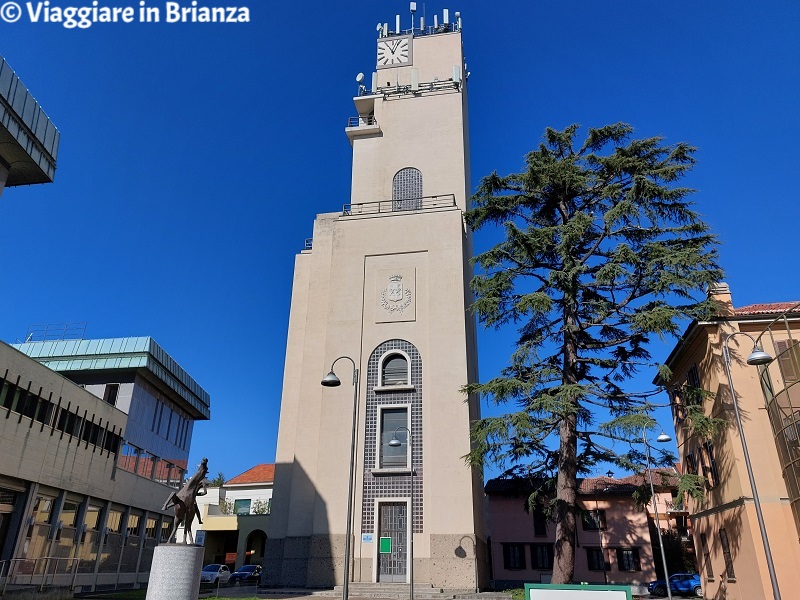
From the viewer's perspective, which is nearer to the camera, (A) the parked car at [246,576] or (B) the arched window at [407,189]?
(B) the arched window at [407,189]

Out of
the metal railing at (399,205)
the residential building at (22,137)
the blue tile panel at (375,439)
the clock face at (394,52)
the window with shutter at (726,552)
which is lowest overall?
the window with shutter at (726,552)

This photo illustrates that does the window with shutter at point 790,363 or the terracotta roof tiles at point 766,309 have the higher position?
the terracotta roof tiles at point 766,309

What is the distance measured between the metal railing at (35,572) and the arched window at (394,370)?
45.1 ft

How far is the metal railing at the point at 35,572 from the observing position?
738 inches

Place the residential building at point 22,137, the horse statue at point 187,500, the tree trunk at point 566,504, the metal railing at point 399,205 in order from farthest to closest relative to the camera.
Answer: the metal railing at point 399,205 < the residential building at point 22,137 < the tree trunk at point 566,504 < the horse statue at point 187,500

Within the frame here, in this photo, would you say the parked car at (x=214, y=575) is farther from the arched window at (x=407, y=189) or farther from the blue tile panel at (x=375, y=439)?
the arched window at (x=407, y=189)

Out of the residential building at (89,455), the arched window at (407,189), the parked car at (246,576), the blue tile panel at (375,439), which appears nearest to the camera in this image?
the residential building at (89,455)

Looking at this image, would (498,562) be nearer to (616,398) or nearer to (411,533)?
(411,533)

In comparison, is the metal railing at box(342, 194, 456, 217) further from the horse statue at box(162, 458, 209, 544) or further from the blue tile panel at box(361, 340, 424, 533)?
the horse statue at box(162, 458, 209, 544)

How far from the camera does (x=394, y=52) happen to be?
38.0 m

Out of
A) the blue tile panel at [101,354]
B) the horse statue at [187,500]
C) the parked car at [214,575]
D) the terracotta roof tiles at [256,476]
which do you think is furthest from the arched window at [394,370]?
the terracotta roof tiles at [256,476]

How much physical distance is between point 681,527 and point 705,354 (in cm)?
→ 2495

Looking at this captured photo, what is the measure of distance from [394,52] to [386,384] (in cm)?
2333

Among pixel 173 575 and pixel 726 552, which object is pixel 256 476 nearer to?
pixel 726 552
